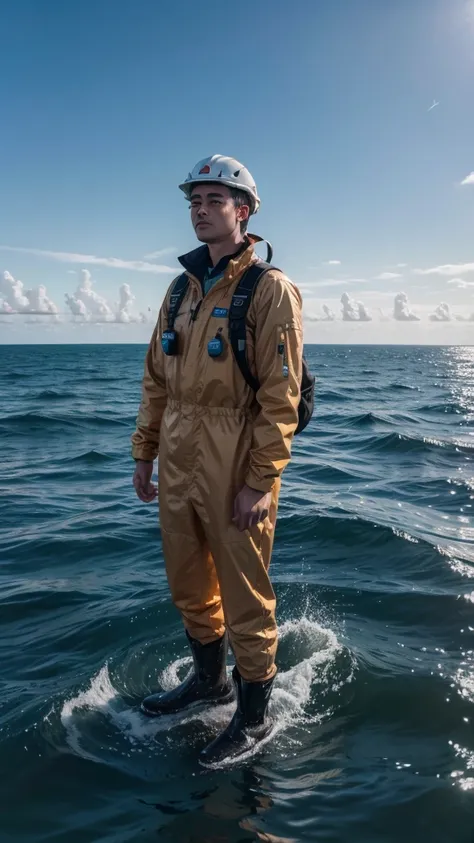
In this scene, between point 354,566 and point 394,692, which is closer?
point 394,692

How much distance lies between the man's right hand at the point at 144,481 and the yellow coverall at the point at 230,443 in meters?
0.49

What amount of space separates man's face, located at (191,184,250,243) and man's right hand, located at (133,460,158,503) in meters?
1.58

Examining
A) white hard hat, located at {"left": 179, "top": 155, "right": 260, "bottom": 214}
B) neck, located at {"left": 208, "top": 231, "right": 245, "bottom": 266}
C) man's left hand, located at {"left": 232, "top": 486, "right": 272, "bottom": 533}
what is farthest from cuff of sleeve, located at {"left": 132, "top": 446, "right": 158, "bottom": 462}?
white hard hat, located at {"left": 179, "top": 155, "right": 260, "bottom": 214}

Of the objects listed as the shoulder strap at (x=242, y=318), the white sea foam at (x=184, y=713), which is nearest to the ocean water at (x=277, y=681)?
the white sea foam at (x=184, y=713)

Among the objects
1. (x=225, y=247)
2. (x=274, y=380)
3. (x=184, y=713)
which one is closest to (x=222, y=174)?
(x=225, y=247)

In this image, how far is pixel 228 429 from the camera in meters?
3.54

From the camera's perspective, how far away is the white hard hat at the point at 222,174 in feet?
11.7

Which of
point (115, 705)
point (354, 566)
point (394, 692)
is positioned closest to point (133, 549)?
point (354, 566)

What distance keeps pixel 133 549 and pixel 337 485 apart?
4516 millimetres

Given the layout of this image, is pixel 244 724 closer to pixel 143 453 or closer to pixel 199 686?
pixel 199 686

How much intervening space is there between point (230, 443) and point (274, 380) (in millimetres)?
438

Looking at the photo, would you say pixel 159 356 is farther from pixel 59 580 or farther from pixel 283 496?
pixel 283 496

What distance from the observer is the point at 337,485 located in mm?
11117

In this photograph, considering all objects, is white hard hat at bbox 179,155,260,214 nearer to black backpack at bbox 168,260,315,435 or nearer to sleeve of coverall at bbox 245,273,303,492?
black backpack at bbox 168,260,315,435
